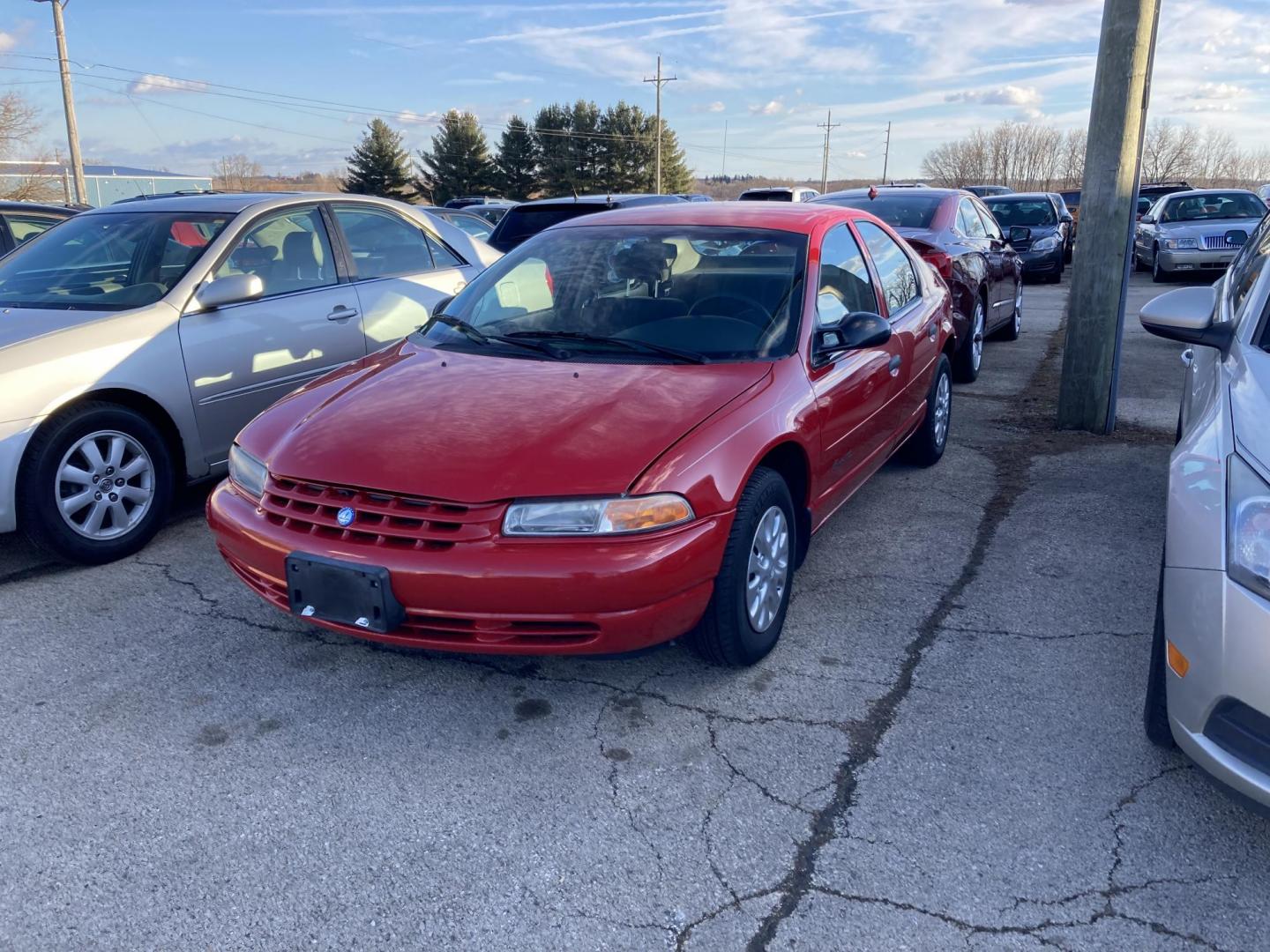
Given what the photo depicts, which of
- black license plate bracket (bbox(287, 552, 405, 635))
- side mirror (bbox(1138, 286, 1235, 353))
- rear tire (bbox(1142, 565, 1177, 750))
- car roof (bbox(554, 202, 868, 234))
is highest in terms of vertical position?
car roof (bbox(554, 202, 868, 234))

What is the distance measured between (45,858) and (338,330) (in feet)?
11.0

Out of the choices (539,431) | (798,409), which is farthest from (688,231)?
(539,431)

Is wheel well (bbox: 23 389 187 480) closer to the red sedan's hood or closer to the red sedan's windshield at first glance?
the red sedan's hood

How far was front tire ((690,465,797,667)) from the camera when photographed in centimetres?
311

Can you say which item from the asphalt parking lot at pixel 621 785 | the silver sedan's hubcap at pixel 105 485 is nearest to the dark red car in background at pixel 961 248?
the asphalt parking lot at pixel 621 785

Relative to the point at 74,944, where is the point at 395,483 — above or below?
above

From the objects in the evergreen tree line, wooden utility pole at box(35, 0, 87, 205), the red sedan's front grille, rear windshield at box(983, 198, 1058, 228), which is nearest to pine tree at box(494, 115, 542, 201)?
the evergreen tree line

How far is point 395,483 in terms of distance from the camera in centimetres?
294

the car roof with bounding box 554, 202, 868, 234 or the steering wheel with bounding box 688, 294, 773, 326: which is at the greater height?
the car roof with bounding box 554, 202, 868, 234

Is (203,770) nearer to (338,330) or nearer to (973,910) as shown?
(973,910)

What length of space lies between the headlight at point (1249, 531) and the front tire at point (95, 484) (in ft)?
13.8

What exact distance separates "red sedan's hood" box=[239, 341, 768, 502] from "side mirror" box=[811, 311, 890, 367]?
1.21 feet

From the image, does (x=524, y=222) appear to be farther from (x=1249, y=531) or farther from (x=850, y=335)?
(x=1249, y=531)

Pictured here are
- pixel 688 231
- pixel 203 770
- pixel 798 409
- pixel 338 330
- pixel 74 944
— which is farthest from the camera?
pixel 338 330
